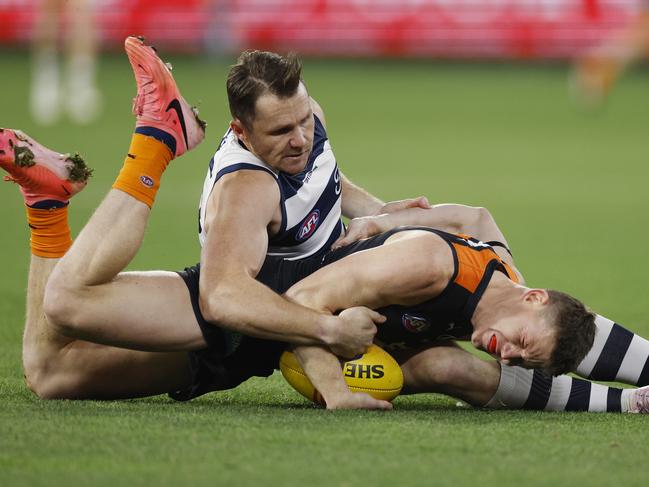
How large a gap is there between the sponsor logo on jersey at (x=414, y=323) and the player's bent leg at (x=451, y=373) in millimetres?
152

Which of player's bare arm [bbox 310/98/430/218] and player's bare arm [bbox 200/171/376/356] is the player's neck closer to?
player's bare arm [bbox 200/171/376/356]

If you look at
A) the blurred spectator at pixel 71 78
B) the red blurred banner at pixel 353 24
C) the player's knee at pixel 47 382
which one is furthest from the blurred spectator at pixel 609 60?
the player's knee at pixel 47 382

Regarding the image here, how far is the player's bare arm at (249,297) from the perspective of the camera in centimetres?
484

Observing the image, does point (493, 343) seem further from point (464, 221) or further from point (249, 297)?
point (464, 221)

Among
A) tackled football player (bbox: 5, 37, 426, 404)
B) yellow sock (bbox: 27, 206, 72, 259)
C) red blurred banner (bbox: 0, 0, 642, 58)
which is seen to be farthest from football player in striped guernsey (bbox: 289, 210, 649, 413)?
red blurred banner (bbox: 0, 0, 642, 58)

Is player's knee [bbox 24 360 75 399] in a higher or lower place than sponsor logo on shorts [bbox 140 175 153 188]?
lower

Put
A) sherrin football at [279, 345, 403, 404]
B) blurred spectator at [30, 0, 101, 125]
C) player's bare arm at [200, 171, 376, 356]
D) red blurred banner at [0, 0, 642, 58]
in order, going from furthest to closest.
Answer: red blurred banner at [0, 0, 642, 58] → blurred spectator at [30, 0, 101, 125] → sherrin football at [279, 345, 403, 404] → player's bare arm at [200, 171, 376, 356]

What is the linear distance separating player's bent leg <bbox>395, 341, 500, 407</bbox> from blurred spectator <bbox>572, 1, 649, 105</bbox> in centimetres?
1615

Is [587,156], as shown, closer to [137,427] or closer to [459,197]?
[459,197]

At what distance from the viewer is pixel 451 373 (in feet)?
16.6

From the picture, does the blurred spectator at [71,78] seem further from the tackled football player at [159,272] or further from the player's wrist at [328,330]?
the player's wrist at [328,330]

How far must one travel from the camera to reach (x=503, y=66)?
24219mm

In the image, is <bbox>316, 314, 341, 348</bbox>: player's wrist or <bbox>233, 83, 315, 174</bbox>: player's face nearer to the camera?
<bbox>316, 314, 341, 348</bbox>: player's wrist

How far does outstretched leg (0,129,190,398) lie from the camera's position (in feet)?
17.1
